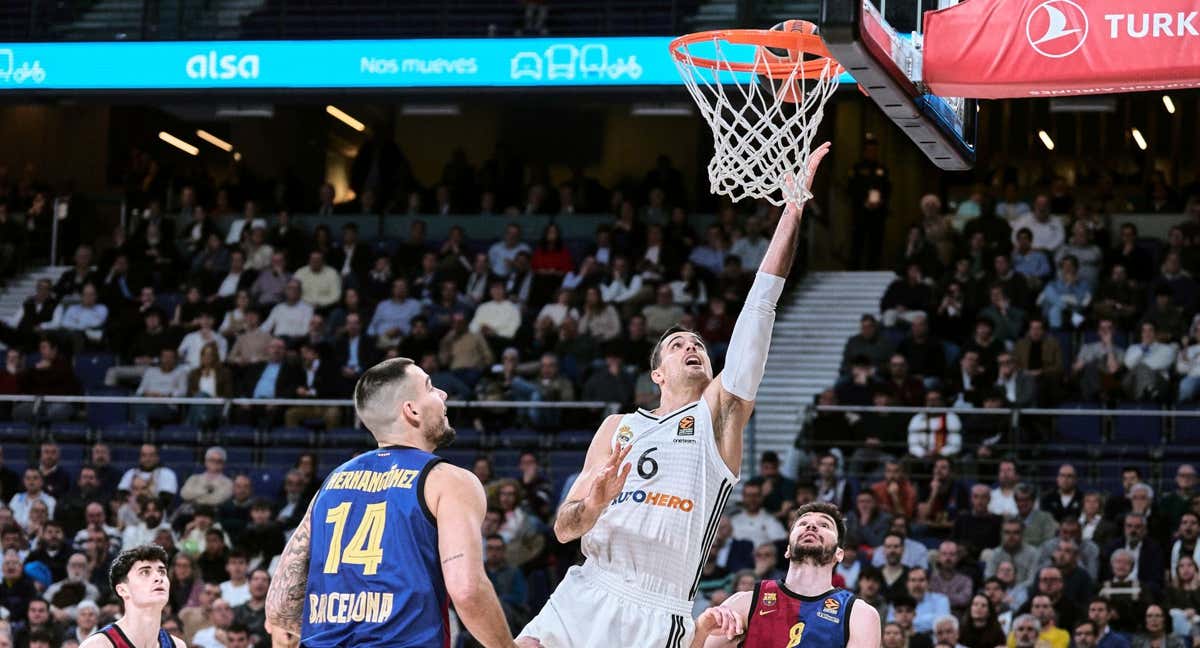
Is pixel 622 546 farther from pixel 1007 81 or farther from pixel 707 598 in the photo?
pixel 707 598

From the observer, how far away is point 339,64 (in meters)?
17.0

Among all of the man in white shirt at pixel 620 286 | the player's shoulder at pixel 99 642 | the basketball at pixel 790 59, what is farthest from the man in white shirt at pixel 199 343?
the basketball at pixel 790 59

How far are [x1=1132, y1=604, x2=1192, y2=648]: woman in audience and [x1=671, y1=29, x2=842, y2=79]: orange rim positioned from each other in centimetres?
575

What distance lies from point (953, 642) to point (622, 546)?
19.1 ft

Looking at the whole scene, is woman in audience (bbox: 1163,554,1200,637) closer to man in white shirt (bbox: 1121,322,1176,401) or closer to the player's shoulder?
man in white shirt (bbox: 1121,322,1176,401)

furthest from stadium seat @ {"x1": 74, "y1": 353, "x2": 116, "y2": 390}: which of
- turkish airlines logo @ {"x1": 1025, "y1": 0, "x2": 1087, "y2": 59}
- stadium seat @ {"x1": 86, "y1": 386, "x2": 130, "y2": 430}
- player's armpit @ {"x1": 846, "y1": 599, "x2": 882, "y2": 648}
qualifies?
turkish airlines logo @ {"x1": 1025, "y1": 0, "x2": 1087, "y2": 59}

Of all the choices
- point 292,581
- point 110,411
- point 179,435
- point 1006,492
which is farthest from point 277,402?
point 292,581

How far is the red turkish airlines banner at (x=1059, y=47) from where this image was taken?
7832 mm

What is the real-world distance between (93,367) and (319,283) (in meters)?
2.59

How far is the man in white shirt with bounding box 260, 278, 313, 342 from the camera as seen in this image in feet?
62.8

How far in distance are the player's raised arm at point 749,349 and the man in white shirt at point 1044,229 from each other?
38.9 feet

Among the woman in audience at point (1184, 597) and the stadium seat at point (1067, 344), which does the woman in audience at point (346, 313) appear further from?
the woman in audience at point (1184, 597)

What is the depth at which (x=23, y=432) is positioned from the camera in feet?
59.0

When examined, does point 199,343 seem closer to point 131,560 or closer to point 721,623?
point 131,560
